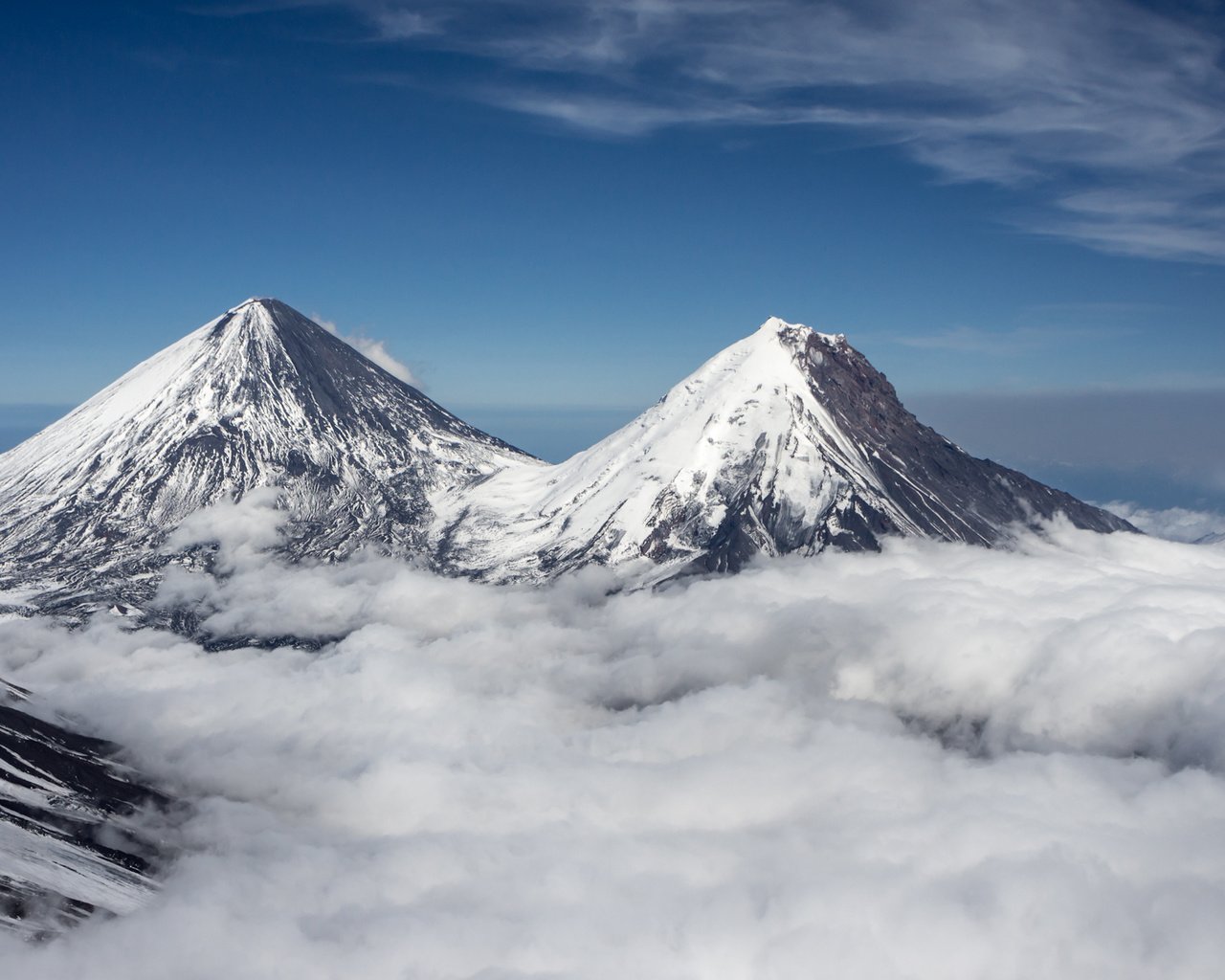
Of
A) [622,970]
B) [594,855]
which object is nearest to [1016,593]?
[594,855]

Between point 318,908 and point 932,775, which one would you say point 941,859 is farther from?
point 318,908

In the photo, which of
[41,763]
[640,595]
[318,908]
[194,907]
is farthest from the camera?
[640,595]

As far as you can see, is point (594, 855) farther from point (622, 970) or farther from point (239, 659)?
point (239, 659)

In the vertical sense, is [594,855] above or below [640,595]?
below

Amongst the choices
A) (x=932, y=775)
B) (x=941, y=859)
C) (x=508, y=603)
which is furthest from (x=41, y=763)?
(x=932, y=775)

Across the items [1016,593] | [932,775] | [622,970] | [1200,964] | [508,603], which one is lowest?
[622,970]

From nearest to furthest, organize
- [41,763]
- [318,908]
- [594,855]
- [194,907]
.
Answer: [194,907], [318,908], [41,763], [594,855]

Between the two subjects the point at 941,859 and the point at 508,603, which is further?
the point at 508,603
